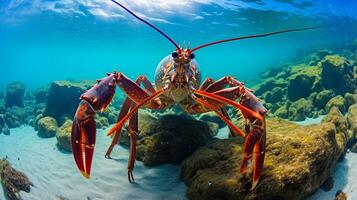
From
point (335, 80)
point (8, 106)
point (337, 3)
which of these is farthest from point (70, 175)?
point (337, 3)

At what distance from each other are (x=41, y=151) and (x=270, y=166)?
704 centimetres

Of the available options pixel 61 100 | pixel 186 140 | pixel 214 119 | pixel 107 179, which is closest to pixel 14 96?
pixel 61 100

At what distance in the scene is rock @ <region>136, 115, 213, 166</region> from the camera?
6105 mm

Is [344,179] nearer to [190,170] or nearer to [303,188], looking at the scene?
[303,188]

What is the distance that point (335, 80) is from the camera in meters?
10.4

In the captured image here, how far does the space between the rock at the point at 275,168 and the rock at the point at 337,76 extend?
6049mm

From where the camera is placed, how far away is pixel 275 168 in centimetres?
394

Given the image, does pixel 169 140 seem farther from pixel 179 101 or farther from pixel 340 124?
pixel 340 124

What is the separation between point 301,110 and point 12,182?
28.8 feet

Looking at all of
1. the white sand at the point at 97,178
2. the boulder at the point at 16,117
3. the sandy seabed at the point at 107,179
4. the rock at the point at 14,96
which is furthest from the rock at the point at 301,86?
the rock at the point at 14,96

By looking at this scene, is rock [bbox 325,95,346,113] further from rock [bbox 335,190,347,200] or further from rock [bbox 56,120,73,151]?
rock [bbox 56,120,73,151]

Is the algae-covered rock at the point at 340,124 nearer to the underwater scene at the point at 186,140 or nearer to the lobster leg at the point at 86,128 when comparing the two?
the underwater scene at the point at 186,140

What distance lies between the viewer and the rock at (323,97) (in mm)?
9836

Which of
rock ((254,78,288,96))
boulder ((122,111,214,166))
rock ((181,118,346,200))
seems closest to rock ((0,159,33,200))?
boulder ((122,111,214,166))
